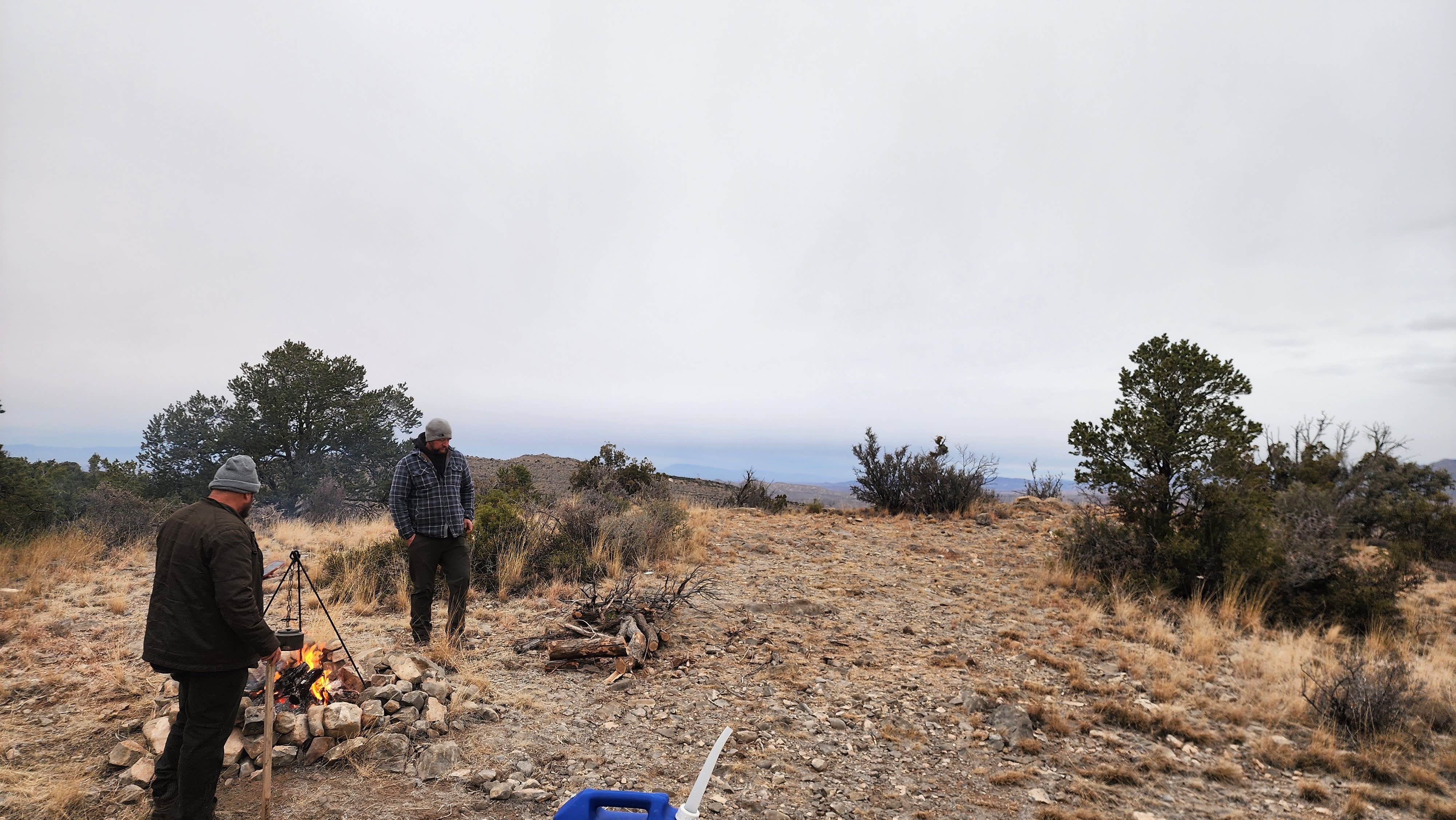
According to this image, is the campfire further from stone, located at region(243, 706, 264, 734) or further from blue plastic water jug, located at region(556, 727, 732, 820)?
blue plastic water jug, located at region(556, 727, 732, 820)

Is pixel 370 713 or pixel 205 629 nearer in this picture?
pixel 205 629

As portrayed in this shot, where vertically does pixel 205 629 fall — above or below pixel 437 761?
above

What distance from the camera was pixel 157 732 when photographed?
13.1 feet

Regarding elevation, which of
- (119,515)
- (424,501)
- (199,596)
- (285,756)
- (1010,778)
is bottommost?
(1010,778)

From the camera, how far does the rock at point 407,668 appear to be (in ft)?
16.3

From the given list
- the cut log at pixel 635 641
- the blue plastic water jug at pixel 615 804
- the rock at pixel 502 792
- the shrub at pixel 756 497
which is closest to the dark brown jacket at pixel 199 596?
the rock at pixel 502 792

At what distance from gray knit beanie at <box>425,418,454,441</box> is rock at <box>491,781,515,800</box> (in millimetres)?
3360

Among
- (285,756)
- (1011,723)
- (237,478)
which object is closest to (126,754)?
(285,756)

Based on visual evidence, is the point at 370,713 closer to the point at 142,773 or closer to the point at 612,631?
the point at 142,773

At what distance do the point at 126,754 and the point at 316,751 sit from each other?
112 cm

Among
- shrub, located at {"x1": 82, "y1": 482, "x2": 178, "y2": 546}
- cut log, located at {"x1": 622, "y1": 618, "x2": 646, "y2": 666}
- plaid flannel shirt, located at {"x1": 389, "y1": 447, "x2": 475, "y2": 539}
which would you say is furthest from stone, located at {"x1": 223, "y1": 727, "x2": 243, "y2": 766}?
shrub, located at {"x1": 82, "y1": 482, "x2": 178, "y2": 546}

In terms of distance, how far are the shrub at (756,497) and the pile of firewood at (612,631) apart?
30.5 feet

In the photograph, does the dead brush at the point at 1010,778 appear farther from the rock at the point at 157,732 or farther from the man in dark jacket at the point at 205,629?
the rock at the point at 157,732

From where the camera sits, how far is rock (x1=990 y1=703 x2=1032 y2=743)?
183 inches
